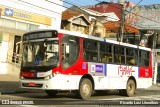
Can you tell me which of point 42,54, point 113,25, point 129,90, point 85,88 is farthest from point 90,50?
point 113,25

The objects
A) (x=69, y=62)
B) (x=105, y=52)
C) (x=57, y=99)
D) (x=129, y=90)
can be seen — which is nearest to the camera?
(x=69, y=62)

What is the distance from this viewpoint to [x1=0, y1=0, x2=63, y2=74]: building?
29422mm

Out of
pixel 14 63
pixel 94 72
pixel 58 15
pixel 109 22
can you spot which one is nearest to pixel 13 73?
pixel 14 63

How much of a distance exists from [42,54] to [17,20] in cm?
1599

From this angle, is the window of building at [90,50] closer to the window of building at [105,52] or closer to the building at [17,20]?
the window of building at [105,52]

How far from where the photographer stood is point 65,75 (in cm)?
1529

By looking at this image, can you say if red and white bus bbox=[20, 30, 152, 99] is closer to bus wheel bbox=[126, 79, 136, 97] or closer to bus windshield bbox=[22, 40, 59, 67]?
bus windshield bbox=[22, 40, 59, 67]

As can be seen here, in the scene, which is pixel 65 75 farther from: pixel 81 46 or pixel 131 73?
pixel 131 73

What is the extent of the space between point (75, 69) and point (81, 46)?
1.13 meters

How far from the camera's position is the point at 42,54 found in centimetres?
1528

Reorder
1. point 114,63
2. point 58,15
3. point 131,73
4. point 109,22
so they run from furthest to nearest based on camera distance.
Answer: point 109,22, point 58,15, point 131,73, point 114,63

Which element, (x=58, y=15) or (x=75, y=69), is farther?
(x=58, y=15)

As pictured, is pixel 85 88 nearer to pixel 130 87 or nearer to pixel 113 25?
pixel 130 87

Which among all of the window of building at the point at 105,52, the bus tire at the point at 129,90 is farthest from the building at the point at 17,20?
the window of building at the point at 105,52
